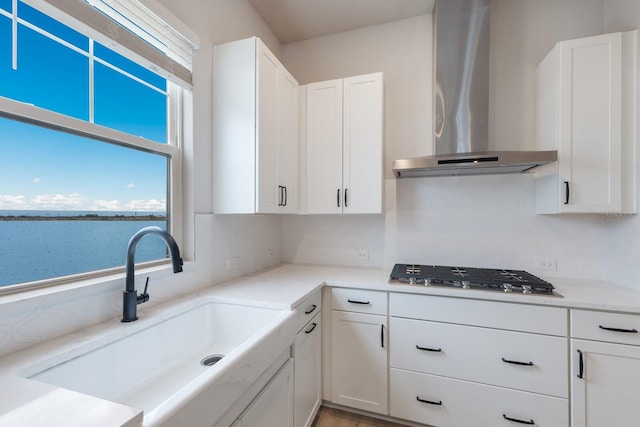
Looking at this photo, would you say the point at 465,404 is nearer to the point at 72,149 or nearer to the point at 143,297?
the point at 143,297

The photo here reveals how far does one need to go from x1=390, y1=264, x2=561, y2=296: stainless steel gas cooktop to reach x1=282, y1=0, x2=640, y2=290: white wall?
0.21 metres

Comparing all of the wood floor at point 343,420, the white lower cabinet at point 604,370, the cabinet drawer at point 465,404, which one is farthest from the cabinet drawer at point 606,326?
the wood floor at point 343,420

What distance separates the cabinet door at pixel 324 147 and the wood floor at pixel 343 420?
4.68ft

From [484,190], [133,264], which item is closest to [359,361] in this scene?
[133,264]

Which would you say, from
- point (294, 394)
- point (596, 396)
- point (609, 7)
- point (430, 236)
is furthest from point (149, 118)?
point (609, 7)

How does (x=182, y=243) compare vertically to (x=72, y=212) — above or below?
below

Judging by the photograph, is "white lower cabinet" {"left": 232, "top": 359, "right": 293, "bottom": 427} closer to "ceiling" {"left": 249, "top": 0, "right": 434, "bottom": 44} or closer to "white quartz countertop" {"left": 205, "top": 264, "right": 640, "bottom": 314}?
"white quartz countertop" {"left": 205, "top": 264, "right": 640, "bottom": 314}

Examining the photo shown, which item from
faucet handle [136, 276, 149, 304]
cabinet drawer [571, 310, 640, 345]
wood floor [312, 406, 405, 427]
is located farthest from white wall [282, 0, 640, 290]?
faucet handle [136, 276, 149, 304]

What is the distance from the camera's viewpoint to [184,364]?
1.17 metres

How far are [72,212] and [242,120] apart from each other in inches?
37.8

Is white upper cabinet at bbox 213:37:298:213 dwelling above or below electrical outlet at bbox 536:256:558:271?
above

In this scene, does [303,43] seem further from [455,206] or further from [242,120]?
[455,206]

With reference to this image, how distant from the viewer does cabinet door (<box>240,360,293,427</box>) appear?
1.00 metres

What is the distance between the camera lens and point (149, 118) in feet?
4.74
